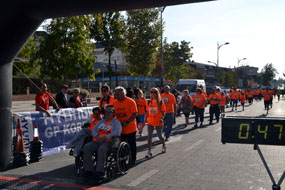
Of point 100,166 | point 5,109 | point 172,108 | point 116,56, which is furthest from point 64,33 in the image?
point 116,56

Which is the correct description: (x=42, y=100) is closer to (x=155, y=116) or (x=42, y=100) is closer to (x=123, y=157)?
(x=155, y=116)

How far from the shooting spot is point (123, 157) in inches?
239

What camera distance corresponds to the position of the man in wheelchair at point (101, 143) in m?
5.54

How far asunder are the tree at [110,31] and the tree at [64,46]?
3.84m

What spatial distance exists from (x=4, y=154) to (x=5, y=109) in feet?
3.26

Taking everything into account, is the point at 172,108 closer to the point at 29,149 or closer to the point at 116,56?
the point at 29,149

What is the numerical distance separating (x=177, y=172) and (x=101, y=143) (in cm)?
170

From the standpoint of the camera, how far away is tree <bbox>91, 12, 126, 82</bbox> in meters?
33.4

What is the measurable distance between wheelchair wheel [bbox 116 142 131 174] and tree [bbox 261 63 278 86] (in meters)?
110

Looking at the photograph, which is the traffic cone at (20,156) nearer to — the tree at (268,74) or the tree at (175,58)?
the tree at (175,58)

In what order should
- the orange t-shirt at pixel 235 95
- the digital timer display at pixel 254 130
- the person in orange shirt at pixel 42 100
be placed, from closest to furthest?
the digital timer display at pixel 254 130, the person in orange shirt at pixel 42 100, the orange t-shirt at pixel 235 95

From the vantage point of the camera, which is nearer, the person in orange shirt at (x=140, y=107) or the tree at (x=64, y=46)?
the person in orange shirt at (x=140, y=107)

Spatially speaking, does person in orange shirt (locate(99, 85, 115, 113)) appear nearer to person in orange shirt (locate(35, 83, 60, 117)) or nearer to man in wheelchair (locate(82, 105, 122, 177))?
person in orange shirt (locate(35, 83, 60, 117))

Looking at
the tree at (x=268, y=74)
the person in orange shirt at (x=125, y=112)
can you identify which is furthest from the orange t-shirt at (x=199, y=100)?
the tree at (x=268, y=74)
